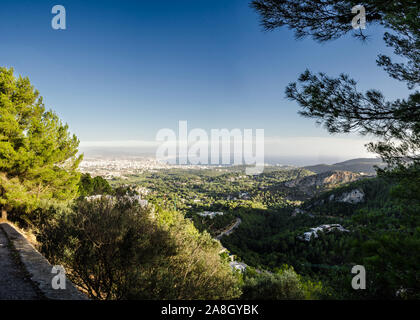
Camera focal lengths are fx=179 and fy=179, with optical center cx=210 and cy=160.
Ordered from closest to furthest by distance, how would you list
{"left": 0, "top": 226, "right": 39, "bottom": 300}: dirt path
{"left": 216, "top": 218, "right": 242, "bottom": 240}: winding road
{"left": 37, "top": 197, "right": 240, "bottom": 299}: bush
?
{"left": 0, "top": 226, "right": 39, "bottom": 300}: dirt path < {"left": 37, "top": 197, "right": 240, "bottom": 299}: bush < {"left": 216, "top": 218, "right": 242, "bottom": 240}: winding road

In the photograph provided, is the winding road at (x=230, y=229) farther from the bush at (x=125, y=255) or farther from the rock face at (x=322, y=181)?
the rock face at (x=322, y=181)

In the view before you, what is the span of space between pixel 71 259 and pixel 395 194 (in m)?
7.62

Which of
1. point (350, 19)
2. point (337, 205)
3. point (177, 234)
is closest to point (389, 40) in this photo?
point (350, 19)

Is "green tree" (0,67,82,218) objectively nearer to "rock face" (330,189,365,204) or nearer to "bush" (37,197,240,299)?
"bush" (37,197,240,299)

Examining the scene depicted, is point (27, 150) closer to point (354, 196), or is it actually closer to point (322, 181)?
point (354, 196)

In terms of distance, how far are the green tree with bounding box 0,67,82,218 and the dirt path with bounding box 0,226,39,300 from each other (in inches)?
180

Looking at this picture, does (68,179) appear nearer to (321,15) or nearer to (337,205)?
(321,15)

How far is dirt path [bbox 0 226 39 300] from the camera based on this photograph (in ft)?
8.23

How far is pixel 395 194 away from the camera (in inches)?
151

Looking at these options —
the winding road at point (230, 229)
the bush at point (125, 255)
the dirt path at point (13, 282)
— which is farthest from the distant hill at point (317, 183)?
the dirt path at point (13, 282)

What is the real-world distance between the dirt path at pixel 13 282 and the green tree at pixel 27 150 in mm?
4563

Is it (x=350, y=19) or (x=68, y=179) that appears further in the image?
(x=68, y=179)

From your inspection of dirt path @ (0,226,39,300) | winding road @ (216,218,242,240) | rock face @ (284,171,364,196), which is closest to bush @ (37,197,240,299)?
dirt path @ (0,226,39,300)

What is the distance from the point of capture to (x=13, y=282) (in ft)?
9.23
